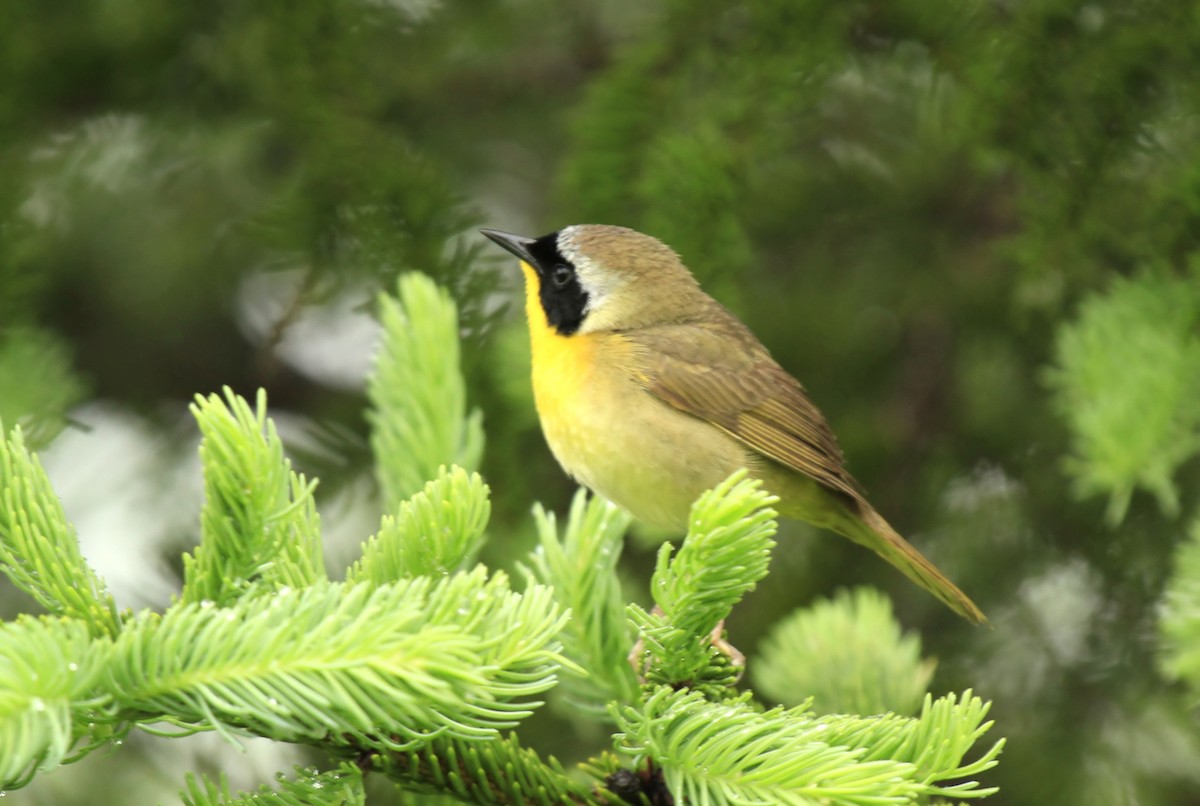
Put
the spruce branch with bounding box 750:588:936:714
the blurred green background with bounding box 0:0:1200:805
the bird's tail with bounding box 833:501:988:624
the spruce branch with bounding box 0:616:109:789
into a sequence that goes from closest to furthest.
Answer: the spruce branch with bounding box 0:616:109:789
the spruce branch with bounding box 750:588:936:714
the blurred green background with bounding box 0:0:1200:805
the bird's tail with bounding box 833:501:988:624

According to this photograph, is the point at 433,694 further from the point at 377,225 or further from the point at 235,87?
the point at 235,87

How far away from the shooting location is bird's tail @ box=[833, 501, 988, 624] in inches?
121

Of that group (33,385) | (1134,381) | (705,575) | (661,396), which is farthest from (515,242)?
(705,575)

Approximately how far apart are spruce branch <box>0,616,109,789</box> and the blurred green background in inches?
70.9

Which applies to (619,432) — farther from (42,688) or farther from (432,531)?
(42,688)

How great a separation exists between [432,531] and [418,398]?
864 millimetres

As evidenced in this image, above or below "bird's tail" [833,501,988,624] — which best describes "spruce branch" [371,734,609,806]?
above

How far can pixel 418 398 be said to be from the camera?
2494mm

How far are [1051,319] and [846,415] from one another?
28.0 inches

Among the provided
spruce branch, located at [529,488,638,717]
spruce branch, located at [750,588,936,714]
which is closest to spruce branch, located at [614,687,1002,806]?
spruce branch, located at [529,488,638,717]

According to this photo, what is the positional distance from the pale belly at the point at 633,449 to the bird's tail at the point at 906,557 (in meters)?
0.39

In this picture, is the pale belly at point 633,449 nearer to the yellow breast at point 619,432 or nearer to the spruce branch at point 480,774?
the yellow breast at point 619,432

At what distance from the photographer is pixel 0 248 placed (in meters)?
3.08

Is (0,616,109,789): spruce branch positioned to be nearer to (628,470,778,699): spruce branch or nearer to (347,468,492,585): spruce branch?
(347,468,492,585): spruce branch
